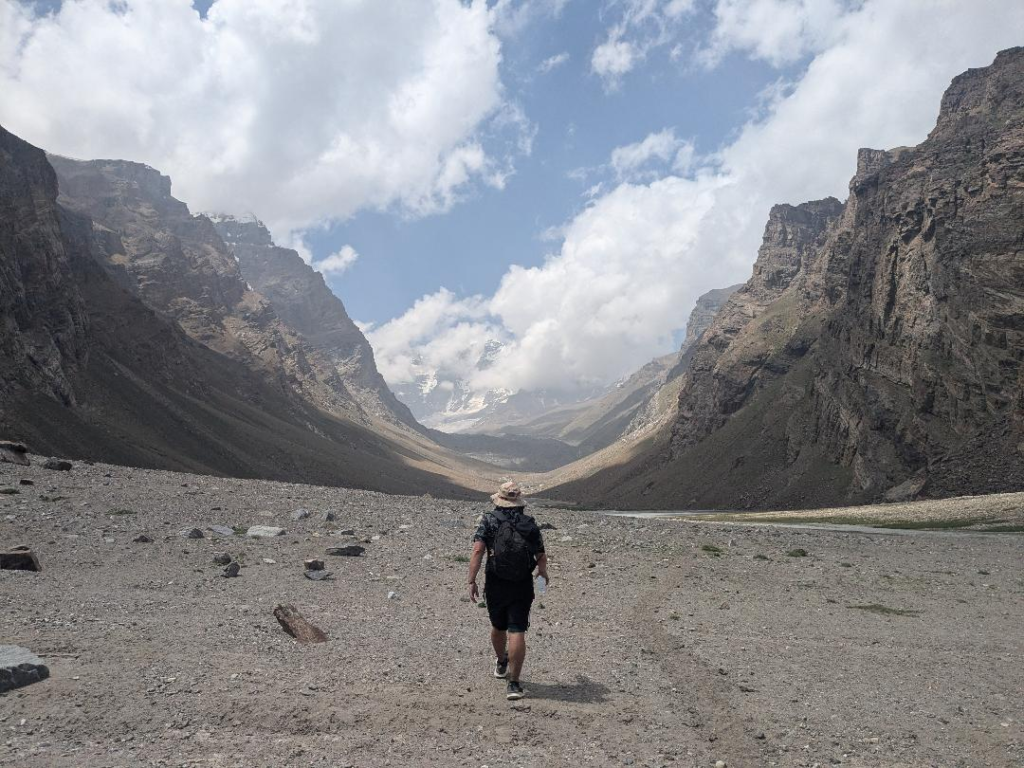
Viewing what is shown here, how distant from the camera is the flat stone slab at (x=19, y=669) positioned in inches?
319

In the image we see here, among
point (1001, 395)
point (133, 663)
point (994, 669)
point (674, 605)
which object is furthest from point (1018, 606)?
point (1001, 395)

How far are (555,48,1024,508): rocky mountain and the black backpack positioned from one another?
8073cm

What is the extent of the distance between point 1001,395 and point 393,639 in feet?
296

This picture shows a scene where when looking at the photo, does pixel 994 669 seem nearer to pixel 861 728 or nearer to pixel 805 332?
pixel 861 728

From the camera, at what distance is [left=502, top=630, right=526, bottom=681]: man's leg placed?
9.48 m

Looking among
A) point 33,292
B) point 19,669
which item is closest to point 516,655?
point 19,669

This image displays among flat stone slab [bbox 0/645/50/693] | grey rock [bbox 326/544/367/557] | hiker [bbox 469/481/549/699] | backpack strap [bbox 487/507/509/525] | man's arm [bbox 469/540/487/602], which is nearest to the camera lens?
flat stone slab [bbox 0/645/50/693]

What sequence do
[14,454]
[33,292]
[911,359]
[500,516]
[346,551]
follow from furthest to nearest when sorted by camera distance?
1. [33,292]
2. [911,359]
3. [14,454]
4. [346,551]
5. [500,516]

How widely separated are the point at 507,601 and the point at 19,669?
629 cm

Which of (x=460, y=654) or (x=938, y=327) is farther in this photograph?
(x=938, y=327)

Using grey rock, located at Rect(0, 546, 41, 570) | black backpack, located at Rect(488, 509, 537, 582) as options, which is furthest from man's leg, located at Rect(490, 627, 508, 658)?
grey rock, located at Rect(0, 546, 41, 570)

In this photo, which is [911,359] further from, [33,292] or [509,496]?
[33,292]

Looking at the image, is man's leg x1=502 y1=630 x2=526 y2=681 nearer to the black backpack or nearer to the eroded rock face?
the black backpack

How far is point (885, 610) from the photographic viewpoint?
53.6ft
